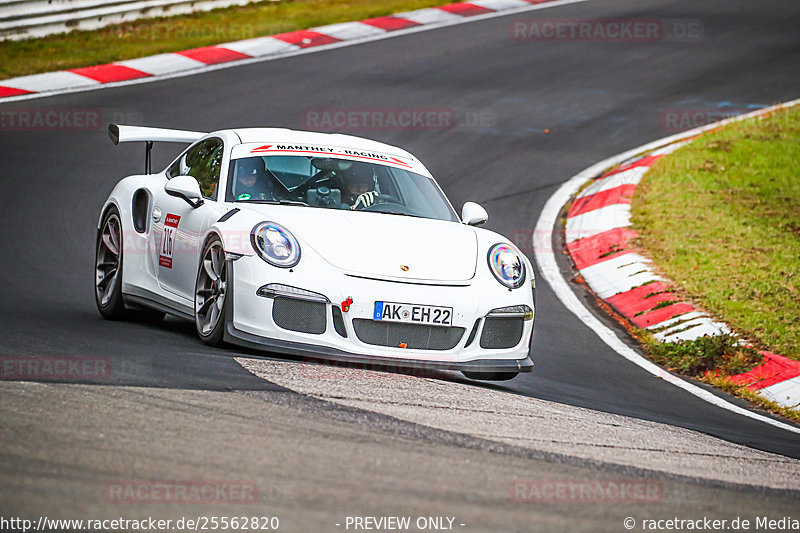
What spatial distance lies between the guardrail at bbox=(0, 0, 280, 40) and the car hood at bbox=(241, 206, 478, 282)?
11.3 meters

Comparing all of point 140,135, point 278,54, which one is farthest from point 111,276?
point 278,54

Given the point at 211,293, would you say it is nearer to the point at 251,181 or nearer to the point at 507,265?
the point at 251,181

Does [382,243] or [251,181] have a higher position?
[251,181]

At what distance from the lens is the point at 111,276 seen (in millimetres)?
7637

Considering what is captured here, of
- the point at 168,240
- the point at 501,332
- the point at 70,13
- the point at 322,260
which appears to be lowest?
the point at 501,332

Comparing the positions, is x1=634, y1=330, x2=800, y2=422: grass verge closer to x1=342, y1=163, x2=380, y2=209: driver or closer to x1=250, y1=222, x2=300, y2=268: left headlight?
x1=342, y1=163, x2=380, y2=209: driver

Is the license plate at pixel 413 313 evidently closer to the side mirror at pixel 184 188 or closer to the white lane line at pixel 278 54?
the side mirror at pixel 184 188

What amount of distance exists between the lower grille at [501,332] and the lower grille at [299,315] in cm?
91

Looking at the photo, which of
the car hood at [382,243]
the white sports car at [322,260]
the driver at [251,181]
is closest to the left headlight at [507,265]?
the white sports car at [322,260]

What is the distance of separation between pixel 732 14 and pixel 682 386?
597 inches

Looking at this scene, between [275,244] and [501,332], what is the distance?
1329 millimetres

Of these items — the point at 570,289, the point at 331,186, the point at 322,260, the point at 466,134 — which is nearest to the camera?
the point at 322,260

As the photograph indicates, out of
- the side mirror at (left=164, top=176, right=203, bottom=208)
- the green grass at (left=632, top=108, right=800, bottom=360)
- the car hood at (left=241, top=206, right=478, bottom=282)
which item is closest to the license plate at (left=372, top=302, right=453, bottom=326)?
the car hood at (left=241, top=206, right=478, bottom=282)

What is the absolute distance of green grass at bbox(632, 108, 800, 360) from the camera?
28.5ft
